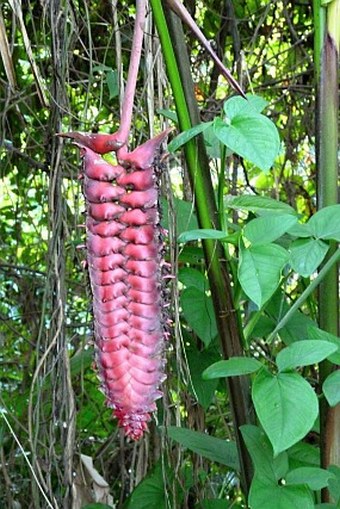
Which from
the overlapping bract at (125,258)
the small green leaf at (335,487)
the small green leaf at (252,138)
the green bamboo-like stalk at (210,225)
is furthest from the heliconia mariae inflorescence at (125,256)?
the small green leaf at (335,487)

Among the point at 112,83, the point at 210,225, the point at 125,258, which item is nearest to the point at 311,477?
the point at 210,225

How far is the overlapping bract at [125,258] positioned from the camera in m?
0.52

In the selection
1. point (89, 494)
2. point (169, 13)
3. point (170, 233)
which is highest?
point (169, 13)

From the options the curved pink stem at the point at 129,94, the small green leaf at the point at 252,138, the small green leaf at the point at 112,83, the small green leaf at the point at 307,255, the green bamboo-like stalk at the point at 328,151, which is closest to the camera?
the curved pink stem at the point at 129,94

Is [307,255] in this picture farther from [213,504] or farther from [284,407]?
[213,504]

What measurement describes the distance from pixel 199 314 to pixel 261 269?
0.76 ft

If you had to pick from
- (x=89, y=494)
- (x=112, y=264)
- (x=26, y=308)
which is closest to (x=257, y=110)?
(x=112, y=264)

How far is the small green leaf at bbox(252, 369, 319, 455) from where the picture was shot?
72 cm

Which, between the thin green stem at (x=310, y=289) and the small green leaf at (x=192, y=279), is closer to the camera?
the thin green stem at (x=310, y=289)

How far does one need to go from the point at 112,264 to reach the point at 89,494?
0.76 meters

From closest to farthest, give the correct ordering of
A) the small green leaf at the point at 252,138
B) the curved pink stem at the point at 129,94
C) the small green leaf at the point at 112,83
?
the curved pink stem at the point at 129,94 → the small green leaf at the point at 252,138 → the small green leaf at the point at 112,83

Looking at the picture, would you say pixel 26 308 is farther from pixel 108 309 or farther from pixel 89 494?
pixel 108 309

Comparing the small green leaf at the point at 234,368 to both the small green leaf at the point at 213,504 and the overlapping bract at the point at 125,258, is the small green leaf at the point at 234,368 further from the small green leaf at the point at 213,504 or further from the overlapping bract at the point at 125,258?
the small green leaf at the point at 213,504

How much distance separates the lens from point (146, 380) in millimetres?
550
